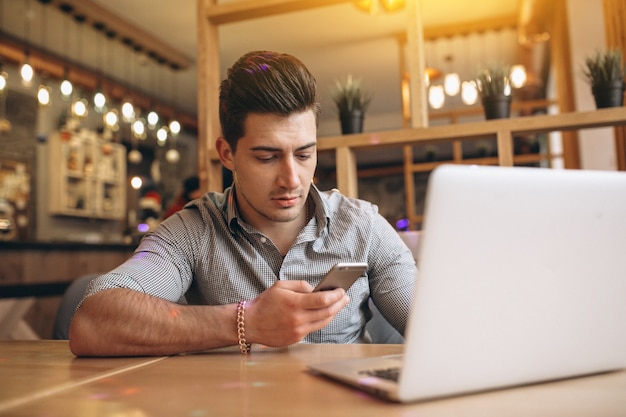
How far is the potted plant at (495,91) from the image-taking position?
231 centimetres

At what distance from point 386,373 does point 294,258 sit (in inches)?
30.8

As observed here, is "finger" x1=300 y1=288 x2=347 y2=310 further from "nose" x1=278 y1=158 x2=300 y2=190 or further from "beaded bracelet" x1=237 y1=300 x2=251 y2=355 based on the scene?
"nose" x1=278 y1=158 x2=300 y2=190

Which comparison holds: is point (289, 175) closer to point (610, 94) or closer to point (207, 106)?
point (207, 106)

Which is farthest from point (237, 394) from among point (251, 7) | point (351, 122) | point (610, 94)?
point (251, 7)

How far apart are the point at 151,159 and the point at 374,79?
3.61 metres

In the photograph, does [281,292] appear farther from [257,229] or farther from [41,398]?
[257,229]

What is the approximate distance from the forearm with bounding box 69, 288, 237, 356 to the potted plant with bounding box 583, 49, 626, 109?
1.69 metres

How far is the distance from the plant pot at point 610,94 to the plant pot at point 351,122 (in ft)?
2.93

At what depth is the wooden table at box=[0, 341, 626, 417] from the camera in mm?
678

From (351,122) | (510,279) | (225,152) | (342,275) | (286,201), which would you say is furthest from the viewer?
(351,122)

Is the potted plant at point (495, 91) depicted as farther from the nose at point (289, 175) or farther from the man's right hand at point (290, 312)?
the man's right hand at point (290, 312)

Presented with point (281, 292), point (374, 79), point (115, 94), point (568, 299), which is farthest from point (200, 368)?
point (374, 79)

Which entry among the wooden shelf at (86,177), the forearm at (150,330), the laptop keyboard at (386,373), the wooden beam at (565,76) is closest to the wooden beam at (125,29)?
the wooden shelf at (86,177)

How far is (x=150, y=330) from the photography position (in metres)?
1.16
